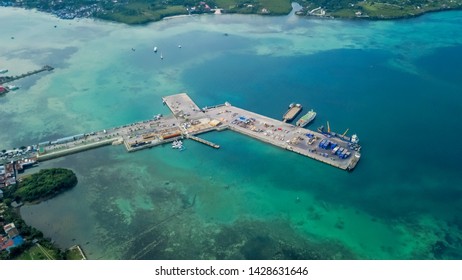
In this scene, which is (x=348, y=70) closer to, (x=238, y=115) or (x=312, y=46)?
(x=312, y=46)

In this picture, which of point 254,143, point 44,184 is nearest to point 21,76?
point 44,184

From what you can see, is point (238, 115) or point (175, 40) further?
point (175, 40)

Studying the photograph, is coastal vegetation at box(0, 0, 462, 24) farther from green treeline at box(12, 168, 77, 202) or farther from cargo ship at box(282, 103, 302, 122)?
green treeline at box(12, 168, 77, 202)

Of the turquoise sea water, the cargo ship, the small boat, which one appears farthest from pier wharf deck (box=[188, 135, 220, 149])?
the small boat

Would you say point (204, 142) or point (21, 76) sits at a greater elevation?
point (21, 76)

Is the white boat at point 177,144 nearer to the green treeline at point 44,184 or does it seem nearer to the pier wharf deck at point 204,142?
the pier wharf deck at point 204,142

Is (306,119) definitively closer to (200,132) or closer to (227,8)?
(200,132)

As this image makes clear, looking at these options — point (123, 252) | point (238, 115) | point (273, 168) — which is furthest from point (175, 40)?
point (123, 252)
